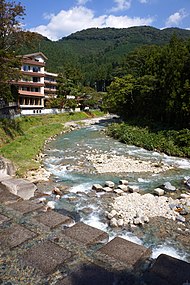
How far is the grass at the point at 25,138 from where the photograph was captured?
14.3 metres

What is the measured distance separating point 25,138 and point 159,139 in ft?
37.8

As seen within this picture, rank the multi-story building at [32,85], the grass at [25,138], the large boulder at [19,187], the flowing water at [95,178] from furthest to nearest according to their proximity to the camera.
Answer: the multi-story building at [32,85] < the grass at [25,138] < the large boulder at [19,187] < the flowing water at [95,178]

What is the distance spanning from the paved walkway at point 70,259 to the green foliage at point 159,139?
1347cm

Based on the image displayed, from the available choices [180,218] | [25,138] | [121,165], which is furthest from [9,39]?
[180,218]

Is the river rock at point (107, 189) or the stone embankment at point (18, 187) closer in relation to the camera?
the stone embankment at point (18, 187)

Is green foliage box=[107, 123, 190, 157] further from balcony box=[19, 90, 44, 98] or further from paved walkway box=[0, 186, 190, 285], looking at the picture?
balcony box=[19, 90, 44, 98]

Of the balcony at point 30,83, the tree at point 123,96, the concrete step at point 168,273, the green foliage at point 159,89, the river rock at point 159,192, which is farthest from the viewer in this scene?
the balcony at point 30,83

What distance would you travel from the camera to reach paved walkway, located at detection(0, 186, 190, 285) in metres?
4.11

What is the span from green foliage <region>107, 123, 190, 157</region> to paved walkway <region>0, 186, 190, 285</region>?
13.5m

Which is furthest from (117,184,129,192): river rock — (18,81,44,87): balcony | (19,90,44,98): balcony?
(18,81,44,87): balcony

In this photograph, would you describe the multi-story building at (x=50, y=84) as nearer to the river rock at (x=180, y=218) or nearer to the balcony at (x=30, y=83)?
the balcony at (x=30, y=83)

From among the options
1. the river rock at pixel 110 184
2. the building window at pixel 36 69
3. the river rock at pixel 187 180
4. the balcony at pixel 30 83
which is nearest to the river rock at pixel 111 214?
the river rock at pixel 110 184

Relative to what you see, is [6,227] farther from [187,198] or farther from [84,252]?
[187,198]

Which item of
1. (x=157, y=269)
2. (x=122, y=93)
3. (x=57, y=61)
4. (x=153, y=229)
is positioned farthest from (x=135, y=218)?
(x=57, y=61)
